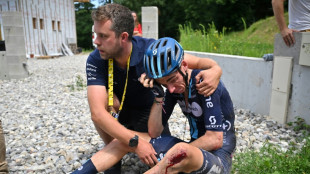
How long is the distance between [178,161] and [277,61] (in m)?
3.30

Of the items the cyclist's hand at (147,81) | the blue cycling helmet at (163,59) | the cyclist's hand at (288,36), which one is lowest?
the cyclist's hand at (147,81)

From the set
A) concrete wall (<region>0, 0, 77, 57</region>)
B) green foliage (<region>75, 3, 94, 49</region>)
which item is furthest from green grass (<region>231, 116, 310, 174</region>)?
green foliage (<region>75, 3, 94, 49</region>)

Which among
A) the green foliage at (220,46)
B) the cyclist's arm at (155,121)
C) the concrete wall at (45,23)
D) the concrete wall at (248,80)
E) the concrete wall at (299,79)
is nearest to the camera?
the cyclist's arm at (155,121)

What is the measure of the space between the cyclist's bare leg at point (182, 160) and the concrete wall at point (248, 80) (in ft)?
11.1

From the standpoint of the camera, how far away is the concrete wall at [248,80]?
4.94m

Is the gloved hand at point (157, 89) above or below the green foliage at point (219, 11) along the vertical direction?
below

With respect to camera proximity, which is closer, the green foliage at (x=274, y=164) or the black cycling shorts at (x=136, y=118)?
the green foliage at (x=274, y=164)

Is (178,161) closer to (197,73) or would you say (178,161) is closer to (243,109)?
(197,73)

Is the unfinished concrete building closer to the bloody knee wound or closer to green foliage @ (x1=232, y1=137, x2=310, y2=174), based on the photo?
green foliage @ (x1=232, y1=137, x2=310, y2=174)

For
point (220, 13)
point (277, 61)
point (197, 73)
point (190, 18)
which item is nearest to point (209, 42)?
point (277, 61)

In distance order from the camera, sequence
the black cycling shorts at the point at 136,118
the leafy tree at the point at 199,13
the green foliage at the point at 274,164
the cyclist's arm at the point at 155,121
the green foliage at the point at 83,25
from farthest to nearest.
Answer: the green foliage at the point at 83,25 → the leafy tree at the point at 199,13 → the black cycling shorts at the point at 136,118 → the green foliage at the point at 274,164 → the cyclist's arm at the point at 155,121

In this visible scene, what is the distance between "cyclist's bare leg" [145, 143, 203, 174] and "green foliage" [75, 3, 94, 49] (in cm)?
4229

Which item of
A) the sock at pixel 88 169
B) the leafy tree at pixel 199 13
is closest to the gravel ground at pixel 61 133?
the sock at pixel 88 169

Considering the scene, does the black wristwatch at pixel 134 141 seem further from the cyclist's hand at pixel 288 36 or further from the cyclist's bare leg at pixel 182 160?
the cyclist's hand at pixel 288 36
